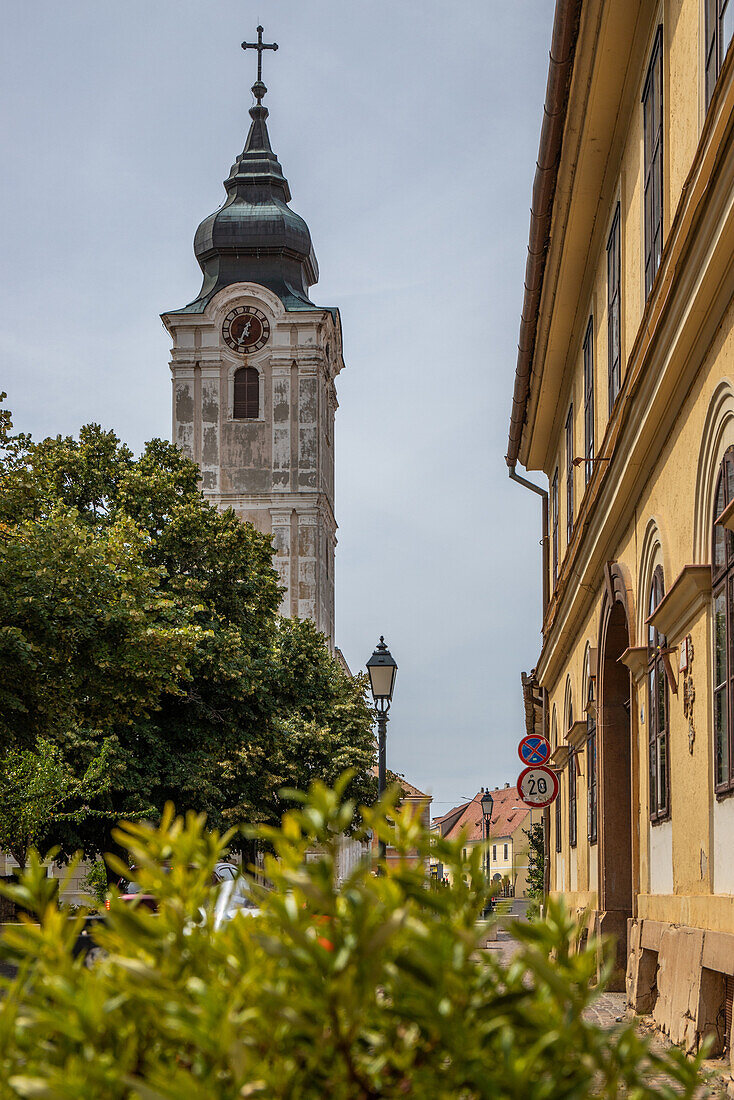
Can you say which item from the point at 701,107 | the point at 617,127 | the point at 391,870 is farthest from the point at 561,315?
the point at 391,870

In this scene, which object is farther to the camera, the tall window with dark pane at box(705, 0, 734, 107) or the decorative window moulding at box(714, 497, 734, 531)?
the tall window with dark pane at box(705, 0, 734, 107)

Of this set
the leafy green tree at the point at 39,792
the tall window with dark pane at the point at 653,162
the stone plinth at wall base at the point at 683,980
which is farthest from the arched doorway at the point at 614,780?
the leafy green tree at the point at 39,792

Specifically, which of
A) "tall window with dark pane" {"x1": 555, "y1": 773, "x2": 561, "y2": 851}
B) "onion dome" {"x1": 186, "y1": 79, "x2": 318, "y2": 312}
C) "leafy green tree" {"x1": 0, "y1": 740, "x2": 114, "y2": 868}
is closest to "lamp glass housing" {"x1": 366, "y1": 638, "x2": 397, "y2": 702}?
"tall window with dark pane" {"x1": 555, "y1": 773, "x2": 561, "y2": 851}

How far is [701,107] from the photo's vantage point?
948 cm

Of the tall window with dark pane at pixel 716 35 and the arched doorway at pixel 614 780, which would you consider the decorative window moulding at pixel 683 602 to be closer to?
the tall window with dark pane at pixel 716 35

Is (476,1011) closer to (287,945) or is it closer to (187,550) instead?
(287,945)

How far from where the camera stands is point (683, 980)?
9.98 meters

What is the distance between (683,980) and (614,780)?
21.3ft

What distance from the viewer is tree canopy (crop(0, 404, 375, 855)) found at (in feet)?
60.6

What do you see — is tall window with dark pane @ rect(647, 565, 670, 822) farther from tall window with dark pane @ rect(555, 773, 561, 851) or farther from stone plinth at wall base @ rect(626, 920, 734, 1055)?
tall window with dark pane @ rect(555, 773, 561, 851)

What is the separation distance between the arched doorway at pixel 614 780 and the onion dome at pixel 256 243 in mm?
64568

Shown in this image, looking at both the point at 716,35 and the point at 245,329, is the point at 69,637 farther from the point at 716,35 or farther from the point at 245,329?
the point at 245,329

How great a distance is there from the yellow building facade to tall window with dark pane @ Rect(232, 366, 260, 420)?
58161 millimetres

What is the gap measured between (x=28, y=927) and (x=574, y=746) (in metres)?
18.5
